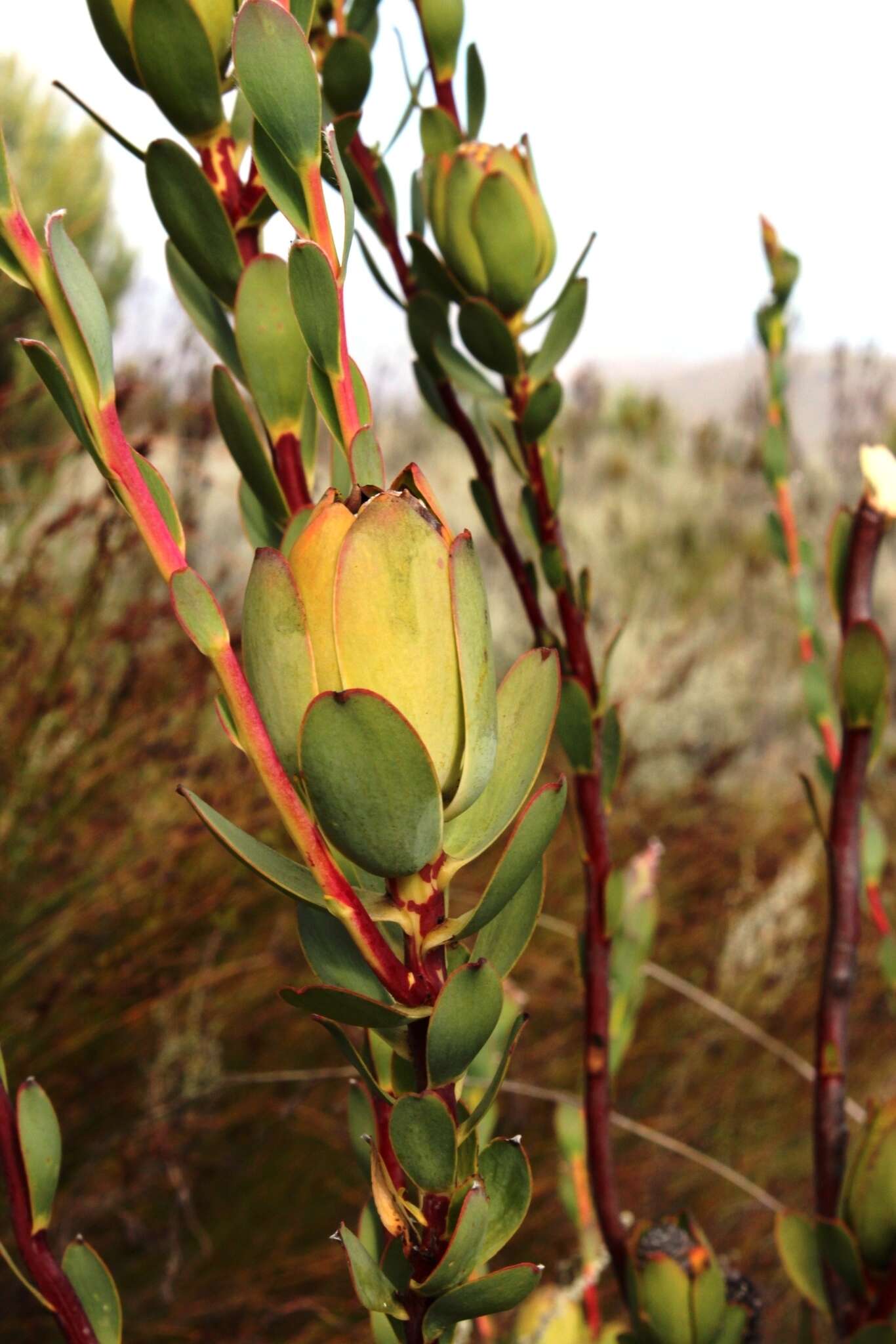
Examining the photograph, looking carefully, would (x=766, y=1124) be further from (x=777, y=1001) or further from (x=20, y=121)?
(x=20, y=121)

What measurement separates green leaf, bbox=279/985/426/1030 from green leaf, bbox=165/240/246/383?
0.23m

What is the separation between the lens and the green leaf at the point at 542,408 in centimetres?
53

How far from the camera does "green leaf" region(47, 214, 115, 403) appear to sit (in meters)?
0.27

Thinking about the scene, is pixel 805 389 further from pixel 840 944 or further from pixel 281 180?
pixel 281 180

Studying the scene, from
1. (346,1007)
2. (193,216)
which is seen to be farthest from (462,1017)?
(193,216)

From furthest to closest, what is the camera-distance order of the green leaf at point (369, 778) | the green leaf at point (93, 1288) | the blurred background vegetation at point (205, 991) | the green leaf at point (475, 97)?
the blurred background vegetation at point (205, 991) < the green leaf at point (475, 97) < the green leaf at point (93, 1288) < the green leaf at point (369, 778)

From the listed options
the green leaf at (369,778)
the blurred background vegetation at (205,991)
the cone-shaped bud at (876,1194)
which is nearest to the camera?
the green leaf at (369,778)

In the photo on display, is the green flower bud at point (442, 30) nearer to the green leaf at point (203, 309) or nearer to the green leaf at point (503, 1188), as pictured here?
the green leaf at point (203, 309)

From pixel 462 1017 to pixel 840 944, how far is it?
1.17 ft

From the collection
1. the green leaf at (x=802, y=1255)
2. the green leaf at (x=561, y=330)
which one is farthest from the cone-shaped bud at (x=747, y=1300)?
the green leaf at (x=561, y=330)

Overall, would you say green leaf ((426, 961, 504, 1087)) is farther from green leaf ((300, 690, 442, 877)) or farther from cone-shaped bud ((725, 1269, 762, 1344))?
cone-shaped bud ((725, 1269, 762, 1344))

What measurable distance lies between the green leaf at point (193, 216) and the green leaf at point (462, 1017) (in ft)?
0.81

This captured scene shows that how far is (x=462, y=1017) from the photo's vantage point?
0.86ft

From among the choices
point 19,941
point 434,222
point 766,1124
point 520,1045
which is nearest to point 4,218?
point 434,222
